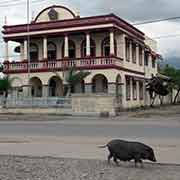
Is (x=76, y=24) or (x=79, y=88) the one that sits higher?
(x=76, y=24)

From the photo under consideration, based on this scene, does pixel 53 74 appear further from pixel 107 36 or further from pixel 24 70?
pixel 107 36

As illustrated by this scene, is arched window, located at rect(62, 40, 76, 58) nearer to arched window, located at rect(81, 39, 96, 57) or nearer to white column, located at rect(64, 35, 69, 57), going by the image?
arched window, located at rect(81, 39, 96, 57)

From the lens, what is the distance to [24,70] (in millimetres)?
47281

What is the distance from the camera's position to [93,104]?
125ft

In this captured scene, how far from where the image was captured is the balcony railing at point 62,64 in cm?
4394

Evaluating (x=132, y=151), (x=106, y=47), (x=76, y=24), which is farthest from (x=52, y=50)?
(x=132, y=151)

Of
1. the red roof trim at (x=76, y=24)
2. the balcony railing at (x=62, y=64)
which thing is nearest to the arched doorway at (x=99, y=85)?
the balcony railing at (x=62, y=64)

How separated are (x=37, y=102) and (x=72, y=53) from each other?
8933 millimetres

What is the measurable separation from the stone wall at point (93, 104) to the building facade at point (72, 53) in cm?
560

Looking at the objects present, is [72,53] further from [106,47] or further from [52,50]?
[106,47]

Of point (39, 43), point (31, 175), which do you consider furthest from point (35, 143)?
point (39, 43)

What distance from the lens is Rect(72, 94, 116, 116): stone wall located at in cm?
3769

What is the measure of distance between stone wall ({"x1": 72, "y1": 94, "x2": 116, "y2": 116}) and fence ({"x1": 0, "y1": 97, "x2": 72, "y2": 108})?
0.92 meters

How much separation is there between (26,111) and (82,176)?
31.9m
